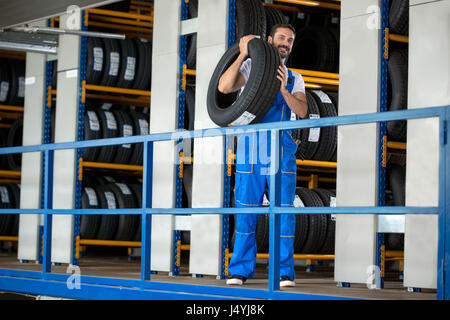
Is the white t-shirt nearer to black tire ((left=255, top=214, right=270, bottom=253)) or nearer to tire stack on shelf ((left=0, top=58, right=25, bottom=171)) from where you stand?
black tire ((left=255, top=214, right=270, bottom=253))

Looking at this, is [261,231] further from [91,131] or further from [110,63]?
[110,63]

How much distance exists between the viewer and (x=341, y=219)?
6.02m

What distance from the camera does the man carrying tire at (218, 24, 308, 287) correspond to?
548 cm

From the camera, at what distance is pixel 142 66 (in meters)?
9.18

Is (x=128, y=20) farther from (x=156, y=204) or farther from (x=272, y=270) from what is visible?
(x=272, y=270)

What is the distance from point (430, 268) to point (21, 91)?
757 cm

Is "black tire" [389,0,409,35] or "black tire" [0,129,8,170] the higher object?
"black tire" [389,0,409,35]

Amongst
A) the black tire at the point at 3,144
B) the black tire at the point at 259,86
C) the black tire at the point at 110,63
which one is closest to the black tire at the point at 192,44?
the black tire at the point at 110,63

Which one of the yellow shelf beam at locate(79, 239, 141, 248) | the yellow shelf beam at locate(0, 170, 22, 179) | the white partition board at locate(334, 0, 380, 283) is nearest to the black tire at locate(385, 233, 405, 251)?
the white partition board at locate(334, 0, 380, 283)

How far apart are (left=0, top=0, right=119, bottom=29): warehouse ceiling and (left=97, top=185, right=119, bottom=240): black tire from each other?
222cm

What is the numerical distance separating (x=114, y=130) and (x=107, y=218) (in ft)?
A: 3.61

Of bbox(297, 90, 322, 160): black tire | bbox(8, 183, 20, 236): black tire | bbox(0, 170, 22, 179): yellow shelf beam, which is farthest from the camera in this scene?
bbox(8, 183, 20, 236): black tire

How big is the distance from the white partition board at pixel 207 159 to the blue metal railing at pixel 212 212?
113 centimetres
